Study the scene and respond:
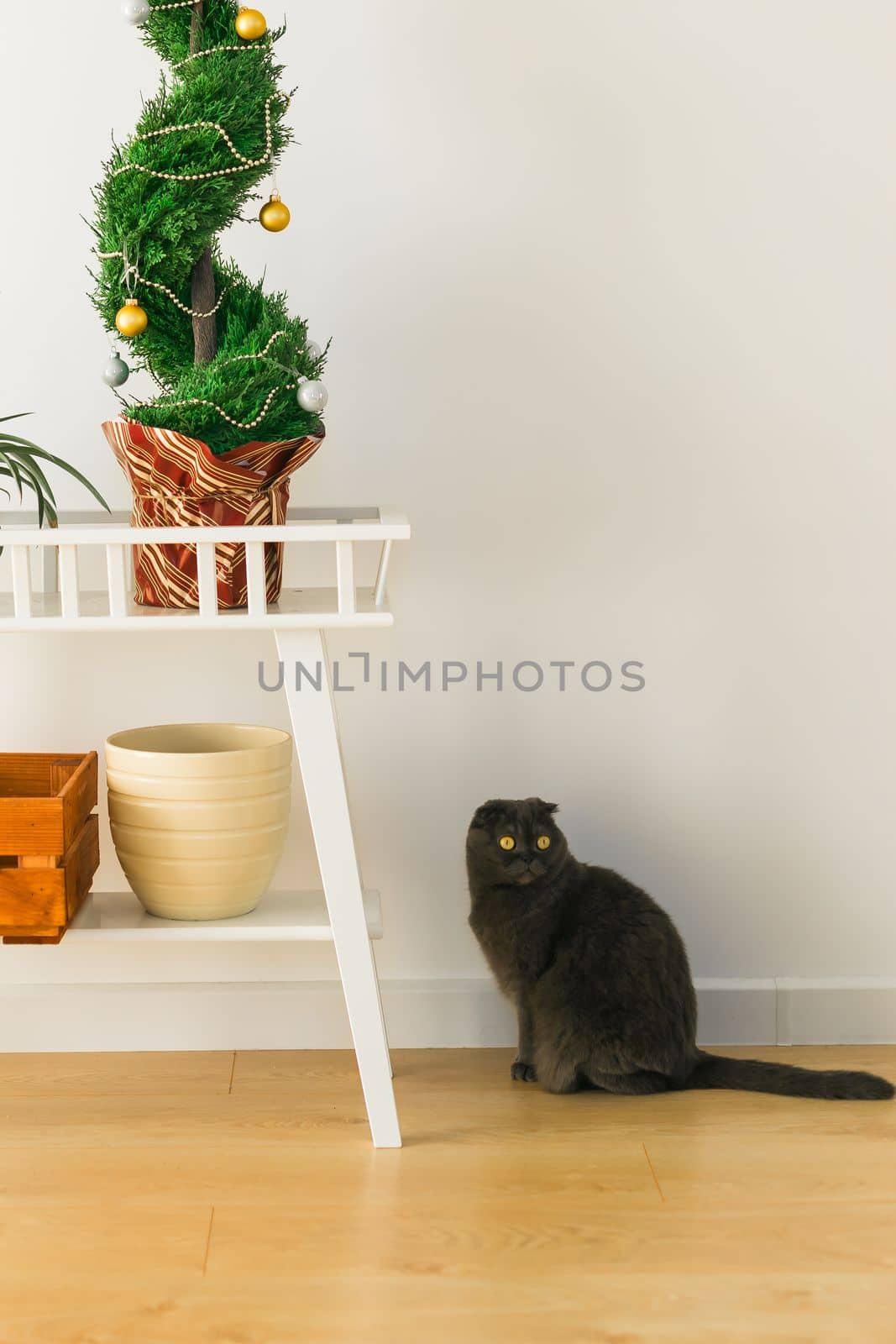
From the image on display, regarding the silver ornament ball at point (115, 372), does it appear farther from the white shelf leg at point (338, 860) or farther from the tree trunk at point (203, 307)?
the white shelf leg at point (338, 860)

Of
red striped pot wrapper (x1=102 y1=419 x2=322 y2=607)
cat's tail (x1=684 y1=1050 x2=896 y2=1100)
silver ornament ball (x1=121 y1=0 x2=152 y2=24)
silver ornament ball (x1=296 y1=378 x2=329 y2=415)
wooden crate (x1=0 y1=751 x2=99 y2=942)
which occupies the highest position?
silver ornament ball (x1=121 y1=0 x2=152 y2=24)

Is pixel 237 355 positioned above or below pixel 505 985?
above

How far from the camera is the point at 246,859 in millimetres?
1238

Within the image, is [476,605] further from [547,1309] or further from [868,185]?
[547,1309]

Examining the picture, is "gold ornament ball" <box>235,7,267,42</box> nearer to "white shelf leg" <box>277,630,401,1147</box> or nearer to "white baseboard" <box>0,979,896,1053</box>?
"white shelf leg" <box>277,630,401,1147</box>

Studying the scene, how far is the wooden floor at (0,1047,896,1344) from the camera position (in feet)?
3.21

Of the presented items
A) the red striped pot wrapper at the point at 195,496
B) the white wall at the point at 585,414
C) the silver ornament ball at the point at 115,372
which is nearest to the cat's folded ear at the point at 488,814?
the white wall at the point at 585,414

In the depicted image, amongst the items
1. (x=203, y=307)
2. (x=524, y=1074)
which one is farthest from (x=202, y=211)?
(x=524, y=1074)

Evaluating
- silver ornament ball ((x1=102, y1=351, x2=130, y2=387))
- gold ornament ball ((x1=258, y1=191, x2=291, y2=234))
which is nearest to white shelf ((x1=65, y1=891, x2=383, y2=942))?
silver ornament ball ((x1=102, y1=351, x2=130, y2=387))

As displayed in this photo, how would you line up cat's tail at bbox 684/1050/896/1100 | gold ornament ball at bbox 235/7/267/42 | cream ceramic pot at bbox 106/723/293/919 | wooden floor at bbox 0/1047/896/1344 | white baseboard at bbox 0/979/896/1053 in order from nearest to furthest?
1. wooden floor at bbox 0/1047/896/1344
2. gold ornament ball at bbox 235/7/267/42
3. cream ceramic pot at bbox 106/723/293/919
4. cat's tail at bbox 684/1050/896/1100
5. white baseboard at bbox 0/979/896/1053

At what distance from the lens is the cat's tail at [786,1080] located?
1.33 metres

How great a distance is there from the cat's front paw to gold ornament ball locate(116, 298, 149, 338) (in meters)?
0.89

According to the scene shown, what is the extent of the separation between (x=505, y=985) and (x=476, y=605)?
0.44 m

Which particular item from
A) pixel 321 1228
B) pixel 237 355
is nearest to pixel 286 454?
pixel 237 355
